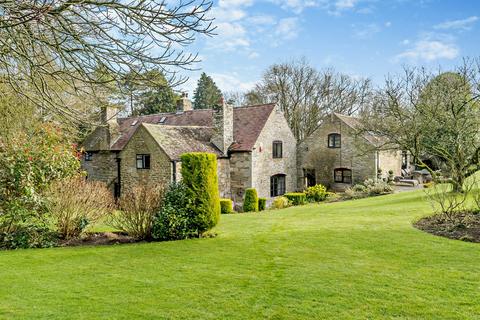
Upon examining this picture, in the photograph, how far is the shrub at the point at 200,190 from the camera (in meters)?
9.85

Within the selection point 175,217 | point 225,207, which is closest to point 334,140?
point 225,207

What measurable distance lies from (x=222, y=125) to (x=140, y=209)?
1442cm

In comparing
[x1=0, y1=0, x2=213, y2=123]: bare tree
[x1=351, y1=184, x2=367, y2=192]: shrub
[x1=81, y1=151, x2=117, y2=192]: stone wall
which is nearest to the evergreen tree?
[x1=81, y1=151, x2=117, y2=192]: stone wall

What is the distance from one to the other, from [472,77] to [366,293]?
1536 cm

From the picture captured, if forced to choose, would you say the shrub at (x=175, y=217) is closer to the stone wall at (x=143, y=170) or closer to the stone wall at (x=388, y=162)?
the stone wall at (x=143, y=170)

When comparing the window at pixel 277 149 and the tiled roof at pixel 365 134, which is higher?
the tiled roof at pixel 365 134

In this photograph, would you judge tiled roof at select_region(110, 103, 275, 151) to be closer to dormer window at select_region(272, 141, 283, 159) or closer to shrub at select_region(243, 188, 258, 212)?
dormer window at select_region(272, 141, 283, 159)

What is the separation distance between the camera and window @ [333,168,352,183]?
1107 inches

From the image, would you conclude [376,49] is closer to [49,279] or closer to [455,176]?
[455,176]

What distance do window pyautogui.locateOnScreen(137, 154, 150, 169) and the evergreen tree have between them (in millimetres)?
29835

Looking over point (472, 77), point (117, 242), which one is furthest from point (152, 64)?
point (472, 77)

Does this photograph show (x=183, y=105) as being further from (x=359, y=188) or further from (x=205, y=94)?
(x=205, y=94)

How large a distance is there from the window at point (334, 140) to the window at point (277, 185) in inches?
187

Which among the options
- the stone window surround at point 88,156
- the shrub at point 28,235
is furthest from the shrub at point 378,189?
the stone window surround at point 88,156
